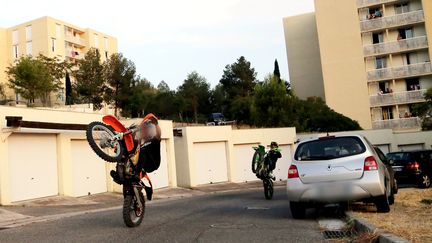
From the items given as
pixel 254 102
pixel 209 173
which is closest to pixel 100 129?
pixel 209 173

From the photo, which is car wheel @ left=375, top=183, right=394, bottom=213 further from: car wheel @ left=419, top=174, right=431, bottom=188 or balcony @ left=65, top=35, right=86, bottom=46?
balcony @ left=65, top=35, right=86, bottom=46

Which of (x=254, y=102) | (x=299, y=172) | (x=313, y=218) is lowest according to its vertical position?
(x=313, y=218)

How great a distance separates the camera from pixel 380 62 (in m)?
52.9

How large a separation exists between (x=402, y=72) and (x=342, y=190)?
46.3m

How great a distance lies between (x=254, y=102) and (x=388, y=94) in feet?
59.0

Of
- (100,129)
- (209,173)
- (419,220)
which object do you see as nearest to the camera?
(419,220)

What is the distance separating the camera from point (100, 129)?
837 centimetres

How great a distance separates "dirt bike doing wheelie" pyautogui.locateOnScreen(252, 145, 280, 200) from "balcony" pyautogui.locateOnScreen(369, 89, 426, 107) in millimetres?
38654

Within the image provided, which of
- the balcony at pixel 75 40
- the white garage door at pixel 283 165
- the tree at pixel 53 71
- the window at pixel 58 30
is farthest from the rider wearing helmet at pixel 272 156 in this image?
the balcony at pixel 75 40

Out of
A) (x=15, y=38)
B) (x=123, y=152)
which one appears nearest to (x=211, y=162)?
(x=123, y=152)

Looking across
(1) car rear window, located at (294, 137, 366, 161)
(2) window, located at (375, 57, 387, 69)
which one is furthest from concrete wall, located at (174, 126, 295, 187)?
(2) window, located at (375, 57, 387, 69)

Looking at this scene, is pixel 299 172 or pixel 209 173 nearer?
pixel 299 172

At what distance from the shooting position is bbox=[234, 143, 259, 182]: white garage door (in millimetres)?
31062

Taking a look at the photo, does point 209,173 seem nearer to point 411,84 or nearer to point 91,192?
point 91,192
